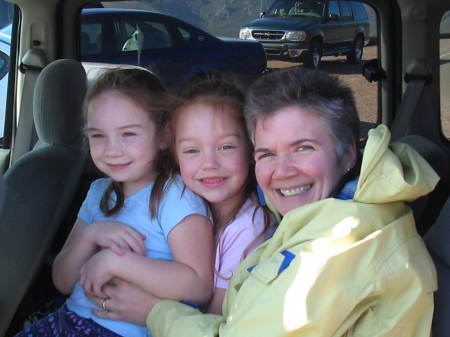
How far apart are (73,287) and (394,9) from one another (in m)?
1.71

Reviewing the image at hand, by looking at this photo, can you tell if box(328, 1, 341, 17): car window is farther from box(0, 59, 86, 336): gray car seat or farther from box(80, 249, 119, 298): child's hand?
box(80, 249, 119, 298): child's hand

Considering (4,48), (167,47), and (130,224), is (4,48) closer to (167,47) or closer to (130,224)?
(167,47)

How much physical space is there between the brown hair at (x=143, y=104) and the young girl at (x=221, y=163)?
12cm

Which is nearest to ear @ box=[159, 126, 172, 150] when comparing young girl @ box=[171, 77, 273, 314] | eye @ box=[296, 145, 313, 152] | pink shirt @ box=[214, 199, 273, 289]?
young girl @ box=[171, 77, 273, 314]

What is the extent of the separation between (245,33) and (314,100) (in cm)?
103

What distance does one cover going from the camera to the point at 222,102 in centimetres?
201

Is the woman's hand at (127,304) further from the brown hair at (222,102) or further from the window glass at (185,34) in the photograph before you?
the window glass at (185,34)

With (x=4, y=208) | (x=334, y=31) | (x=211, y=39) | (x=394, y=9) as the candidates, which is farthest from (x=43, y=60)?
(x=394, y=9)

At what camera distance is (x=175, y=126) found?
2.07m

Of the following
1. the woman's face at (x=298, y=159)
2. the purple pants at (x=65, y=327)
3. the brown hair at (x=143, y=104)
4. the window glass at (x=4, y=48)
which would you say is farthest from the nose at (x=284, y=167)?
the window glass at (x=4, y=48)

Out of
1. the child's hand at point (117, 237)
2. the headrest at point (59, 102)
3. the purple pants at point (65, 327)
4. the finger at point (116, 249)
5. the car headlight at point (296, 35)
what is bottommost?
the purple pants at point (65, 327)

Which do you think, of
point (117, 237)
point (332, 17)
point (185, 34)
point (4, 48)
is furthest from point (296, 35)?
point (4, 48)

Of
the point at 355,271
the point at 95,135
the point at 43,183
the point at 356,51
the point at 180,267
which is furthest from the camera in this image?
the point at 356,51

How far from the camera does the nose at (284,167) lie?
1.72 m
